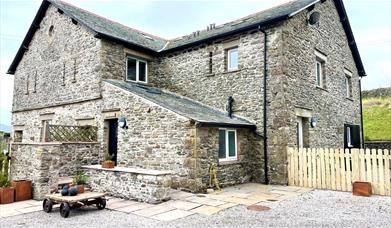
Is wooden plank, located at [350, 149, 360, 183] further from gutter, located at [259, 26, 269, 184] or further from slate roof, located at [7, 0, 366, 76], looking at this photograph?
slate roof, located at [7, 0, 366, 76]

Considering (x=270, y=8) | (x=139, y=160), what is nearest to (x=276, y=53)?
(x=270, y=8)

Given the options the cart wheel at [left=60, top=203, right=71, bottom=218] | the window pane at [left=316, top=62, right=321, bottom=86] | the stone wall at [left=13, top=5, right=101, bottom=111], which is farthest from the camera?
the window pane at [left=316, top=62, right=321, bottom=86]

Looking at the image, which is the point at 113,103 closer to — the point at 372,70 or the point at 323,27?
the point at 323,27

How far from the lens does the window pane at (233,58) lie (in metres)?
12.4

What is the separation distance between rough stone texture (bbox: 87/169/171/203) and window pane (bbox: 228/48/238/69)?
6595 mm

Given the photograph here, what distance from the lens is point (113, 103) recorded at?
1163 centimetres

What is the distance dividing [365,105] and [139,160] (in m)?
25.0

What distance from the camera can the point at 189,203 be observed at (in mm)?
7312

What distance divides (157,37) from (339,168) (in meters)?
13.9

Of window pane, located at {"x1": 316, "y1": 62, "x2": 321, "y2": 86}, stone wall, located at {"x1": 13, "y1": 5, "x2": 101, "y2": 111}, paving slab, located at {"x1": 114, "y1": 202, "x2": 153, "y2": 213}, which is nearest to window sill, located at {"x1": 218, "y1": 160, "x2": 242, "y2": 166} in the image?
paving slab, located at {"x1": 114, "y1": 202, "x2": 153, "y2": 213}

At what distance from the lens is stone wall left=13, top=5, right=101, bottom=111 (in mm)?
13164

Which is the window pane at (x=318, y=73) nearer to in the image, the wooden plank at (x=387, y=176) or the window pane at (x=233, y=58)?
the window pane at (x=233, y=58)

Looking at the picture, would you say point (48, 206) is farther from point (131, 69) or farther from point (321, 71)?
point (321, 71)

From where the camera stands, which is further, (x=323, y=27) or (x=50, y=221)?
(x=323, y=27)
